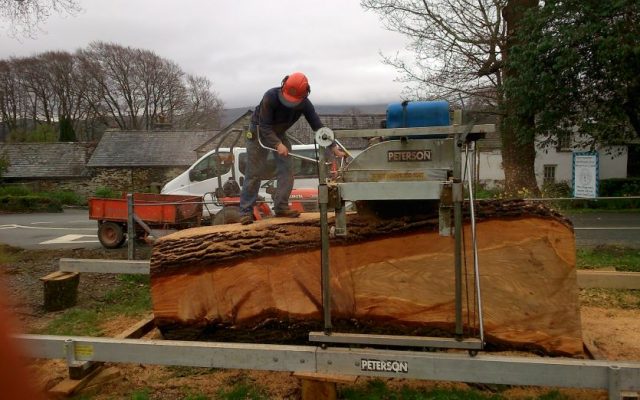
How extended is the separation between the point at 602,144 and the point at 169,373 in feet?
65.5

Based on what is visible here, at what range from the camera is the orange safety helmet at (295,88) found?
488 centimetres

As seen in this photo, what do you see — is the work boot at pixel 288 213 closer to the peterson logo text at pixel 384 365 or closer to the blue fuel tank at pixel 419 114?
the blue fuel tank at pixel 419 114

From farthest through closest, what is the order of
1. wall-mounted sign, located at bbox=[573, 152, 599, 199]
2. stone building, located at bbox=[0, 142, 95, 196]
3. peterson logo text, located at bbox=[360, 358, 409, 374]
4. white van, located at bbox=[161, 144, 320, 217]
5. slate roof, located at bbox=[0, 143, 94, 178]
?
slate roof, located at bbox=[0, 143, 94, 178]
stone building, located at bbox=[0, 142, 95, 196]
wall-mounted sign, located at bbox=[573, 152, 599, 199]
white van, located at bbox=[161, 144, 320, 217]
peterson logo text, located at bbox=[360, 358, 409, 374]

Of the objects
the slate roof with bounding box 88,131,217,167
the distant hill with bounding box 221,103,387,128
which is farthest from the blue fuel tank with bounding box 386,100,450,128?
the slate roof with bounding box 88,131,217,167

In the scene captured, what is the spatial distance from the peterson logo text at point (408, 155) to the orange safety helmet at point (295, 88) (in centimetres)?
163

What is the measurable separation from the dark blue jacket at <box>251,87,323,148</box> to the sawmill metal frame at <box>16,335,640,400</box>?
6.89 feet

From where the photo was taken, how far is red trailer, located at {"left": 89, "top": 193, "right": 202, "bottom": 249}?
1062 centimetres

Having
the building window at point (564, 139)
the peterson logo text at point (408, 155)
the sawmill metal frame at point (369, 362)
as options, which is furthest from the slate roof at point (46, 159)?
the peterson logo text at point (408, 155)

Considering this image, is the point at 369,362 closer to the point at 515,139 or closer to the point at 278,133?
the point at 278,133

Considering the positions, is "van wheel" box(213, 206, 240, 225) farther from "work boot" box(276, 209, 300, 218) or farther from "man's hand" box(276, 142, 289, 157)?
"man's hand" box(276, 142, 289, 157)

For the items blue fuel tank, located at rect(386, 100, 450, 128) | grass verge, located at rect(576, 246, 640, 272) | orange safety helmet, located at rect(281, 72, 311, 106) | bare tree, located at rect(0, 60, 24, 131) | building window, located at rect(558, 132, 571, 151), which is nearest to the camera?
blue fuel tank, located at rect(386, 100, 450, 128)

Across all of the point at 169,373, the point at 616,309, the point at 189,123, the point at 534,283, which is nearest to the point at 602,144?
the point at 616,309

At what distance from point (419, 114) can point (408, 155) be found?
0.36 meters

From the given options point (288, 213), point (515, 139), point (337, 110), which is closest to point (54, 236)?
point (288, 213)
